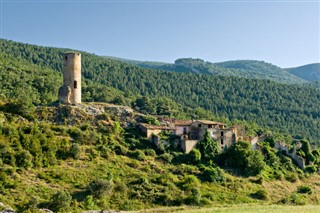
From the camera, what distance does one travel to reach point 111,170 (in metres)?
46.6

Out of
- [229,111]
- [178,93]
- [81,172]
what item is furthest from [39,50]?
[81,172]

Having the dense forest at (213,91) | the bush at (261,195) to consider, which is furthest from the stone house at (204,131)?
the dense forest at (213,91)

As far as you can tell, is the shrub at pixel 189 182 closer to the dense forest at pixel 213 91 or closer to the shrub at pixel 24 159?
the shrub at pixel 24 159

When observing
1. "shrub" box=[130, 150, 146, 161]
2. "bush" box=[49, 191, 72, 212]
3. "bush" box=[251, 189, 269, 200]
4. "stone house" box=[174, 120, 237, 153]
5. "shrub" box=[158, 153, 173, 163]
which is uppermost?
"stone house" box=[174, 120, 237, 153]

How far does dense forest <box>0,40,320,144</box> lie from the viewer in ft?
409

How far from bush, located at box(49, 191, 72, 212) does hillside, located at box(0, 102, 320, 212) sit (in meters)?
0.09

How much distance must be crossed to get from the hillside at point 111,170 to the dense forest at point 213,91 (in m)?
60.6

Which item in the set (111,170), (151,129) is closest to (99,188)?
(111,170)

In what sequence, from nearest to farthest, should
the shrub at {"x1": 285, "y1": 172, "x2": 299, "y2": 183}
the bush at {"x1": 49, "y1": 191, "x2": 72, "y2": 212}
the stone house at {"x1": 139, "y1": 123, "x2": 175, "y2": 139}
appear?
the bush at {"x1": 49, "y1": 191, "x2": 72, "y2": 212} → the stone house at {"x1": 139, "y1": 123, "x2": 175, "y2": 139} → the shrub at {"x1": 285, "y1": 172, "x2": 299, "y2": 183}

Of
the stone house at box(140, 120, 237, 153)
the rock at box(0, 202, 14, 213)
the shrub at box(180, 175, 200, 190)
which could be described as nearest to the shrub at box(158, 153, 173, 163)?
the stone house at box(140, 120, 237, 153)

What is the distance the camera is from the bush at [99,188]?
40.7 m

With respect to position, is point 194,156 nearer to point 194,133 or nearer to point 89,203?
point 194,133

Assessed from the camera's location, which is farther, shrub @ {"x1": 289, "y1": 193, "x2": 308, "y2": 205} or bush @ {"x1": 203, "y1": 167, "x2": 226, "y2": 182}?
bush @ {"x1": 203, "y1": 167, "x2": 226, "y2": 182}

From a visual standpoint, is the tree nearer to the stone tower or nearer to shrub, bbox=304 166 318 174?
shrub, bbox=304 166 318 174
